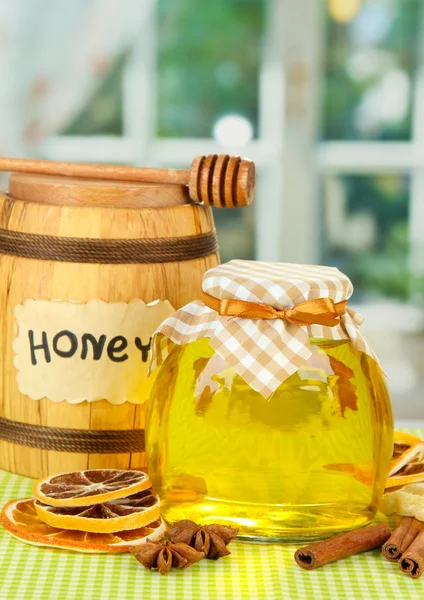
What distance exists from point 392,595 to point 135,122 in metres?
2.68

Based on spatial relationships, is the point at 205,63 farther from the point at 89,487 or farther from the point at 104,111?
the point at 89,487

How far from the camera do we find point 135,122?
3.22 m

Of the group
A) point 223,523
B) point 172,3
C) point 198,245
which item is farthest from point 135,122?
point 223,523

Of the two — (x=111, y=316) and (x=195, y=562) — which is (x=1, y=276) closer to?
(x=111, y=316)

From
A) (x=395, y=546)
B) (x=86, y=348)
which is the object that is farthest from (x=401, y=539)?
(x=86, y=348)

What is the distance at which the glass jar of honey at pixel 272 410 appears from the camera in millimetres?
763

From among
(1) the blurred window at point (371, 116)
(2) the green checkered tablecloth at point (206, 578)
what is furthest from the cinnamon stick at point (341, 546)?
(1) the blurred window at point (371, 116)

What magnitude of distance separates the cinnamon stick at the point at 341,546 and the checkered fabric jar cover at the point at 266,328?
13cm

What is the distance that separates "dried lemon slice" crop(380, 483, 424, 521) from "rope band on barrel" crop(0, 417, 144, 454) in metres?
0.26

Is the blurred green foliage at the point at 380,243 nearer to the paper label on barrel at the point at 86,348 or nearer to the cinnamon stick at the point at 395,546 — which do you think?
the paper label on barrel at the point at 86,348

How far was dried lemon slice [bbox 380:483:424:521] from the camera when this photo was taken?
0.81 meters

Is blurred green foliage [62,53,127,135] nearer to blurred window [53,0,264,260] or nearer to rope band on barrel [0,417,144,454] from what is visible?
blurred window [53,0,264,260]

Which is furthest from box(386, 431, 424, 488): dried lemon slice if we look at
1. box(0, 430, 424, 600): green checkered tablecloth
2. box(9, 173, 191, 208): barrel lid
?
box(9, 173, 191, 208): barrel lid

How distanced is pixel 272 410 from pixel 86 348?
0.24 metres
